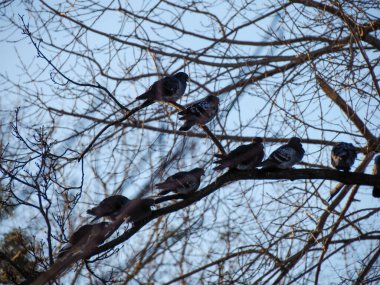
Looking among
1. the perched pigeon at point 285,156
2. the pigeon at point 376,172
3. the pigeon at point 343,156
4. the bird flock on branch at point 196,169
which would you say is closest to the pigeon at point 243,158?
the bird flock on branch at point 196,169

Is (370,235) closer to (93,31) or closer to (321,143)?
(321,143)

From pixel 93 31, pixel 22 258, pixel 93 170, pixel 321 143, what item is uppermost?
pixel 93 31

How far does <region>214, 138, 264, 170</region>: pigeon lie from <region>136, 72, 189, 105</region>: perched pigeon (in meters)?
1.06

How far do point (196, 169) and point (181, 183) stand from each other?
0.43 m

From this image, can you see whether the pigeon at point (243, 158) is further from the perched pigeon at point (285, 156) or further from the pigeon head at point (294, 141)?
the pigeon head at point (294, 141)

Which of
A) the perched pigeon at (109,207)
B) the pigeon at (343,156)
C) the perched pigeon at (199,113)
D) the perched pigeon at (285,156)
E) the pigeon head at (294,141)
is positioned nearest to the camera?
the perched pigeon at (109,207)

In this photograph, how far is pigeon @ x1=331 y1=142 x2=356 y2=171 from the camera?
18.0ft

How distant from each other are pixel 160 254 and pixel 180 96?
2.25m

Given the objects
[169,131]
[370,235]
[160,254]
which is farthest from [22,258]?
[370,235]

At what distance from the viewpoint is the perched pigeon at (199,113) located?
5.63 metres

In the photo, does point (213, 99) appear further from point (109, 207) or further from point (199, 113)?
point (109, 207)

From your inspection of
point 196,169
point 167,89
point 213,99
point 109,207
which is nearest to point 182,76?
point 167,89

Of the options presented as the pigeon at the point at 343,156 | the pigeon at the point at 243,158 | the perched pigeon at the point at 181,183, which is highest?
the pigeon at the point at 343,156

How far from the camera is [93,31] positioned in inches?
268
